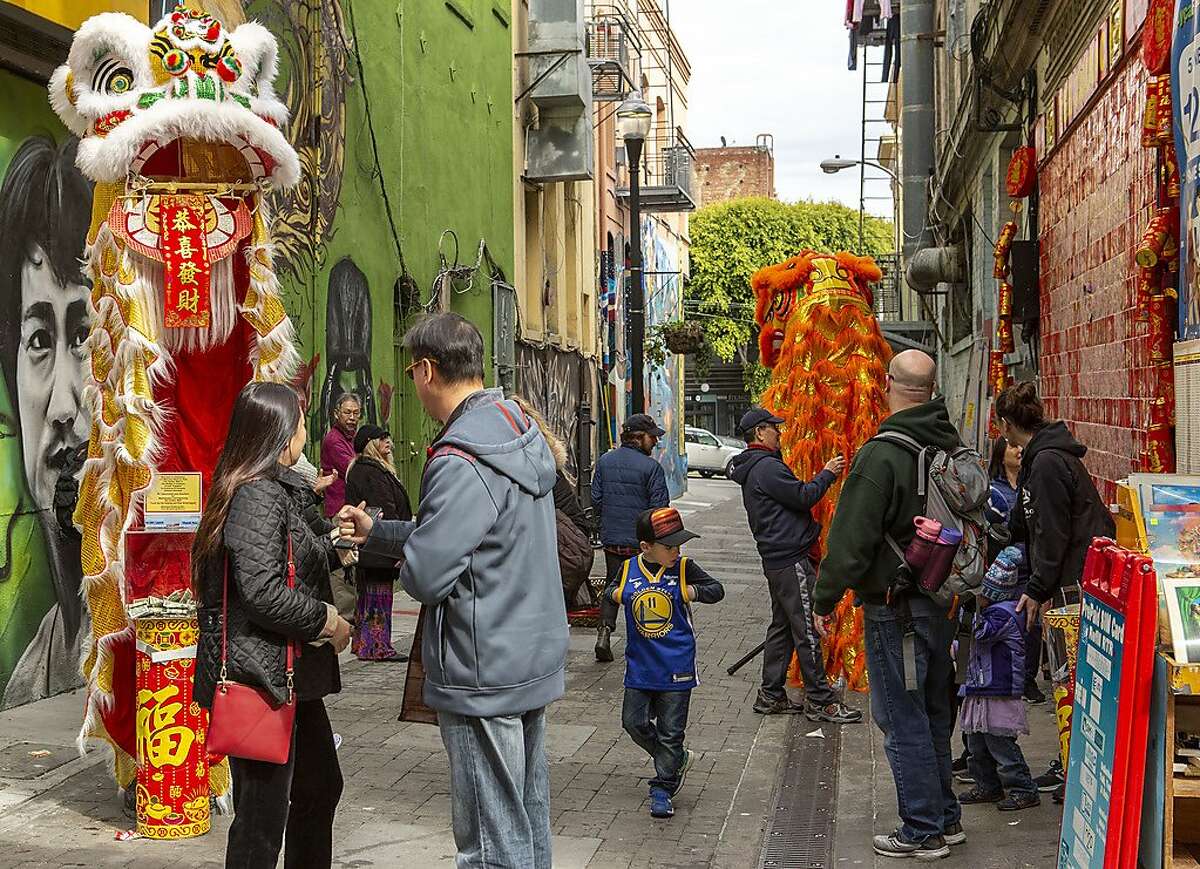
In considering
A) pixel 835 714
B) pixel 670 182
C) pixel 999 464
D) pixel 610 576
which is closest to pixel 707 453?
pixel 670 182

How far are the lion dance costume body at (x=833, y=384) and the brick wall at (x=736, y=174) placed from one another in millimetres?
55070

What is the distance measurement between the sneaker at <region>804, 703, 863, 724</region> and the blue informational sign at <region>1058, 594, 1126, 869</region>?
4.09m

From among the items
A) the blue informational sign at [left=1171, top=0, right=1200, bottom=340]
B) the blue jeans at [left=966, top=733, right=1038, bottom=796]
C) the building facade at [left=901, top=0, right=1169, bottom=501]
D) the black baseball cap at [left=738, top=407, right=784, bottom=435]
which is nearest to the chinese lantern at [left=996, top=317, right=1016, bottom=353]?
the building facade at [left=901, top=0, right=1169, bottom=501]

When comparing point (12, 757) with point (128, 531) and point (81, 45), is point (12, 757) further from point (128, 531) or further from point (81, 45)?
point (81, 45)

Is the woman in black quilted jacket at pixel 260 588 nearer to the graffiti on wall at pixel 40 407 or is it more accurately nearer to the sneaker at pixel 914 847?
the sneaker at pixel 914 847

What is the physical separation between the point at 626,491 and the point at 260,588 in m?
6.30

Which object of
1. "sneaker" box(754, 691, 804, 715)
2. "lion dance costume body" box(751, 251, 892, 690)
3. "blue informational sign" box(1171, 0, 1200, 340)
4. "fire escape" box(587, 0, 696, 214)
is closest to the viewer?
"blue informational sign" box(1171, 0, 1200, 340)

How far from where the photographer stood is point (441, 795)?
6781 millimetres

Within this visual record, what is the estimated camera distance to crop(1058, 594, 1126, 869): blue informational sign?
4.01 meters

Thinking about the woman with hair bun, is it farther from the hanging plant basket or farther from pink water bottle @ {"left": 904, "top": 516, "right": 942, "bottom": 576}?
the hanging plant basket

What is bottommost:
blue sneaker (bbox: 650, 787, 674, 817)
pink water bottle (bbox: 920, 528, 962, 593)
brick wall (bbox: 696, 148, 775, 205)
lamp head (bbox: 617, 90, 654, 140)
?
blue sneaker (bbox: 650, 787, 674, 817)

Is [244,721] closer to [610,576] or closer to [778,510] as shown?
[778,510]

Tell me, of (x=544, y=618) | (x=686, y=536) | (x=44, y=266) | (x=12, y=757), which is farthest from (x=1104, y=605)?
(x=44, y=266)

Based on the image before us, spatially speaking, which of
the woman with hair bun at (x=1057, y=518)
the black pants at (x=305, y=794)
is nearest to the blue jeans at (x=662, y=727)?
the woman with hair bun at (x=1057, y=518)
